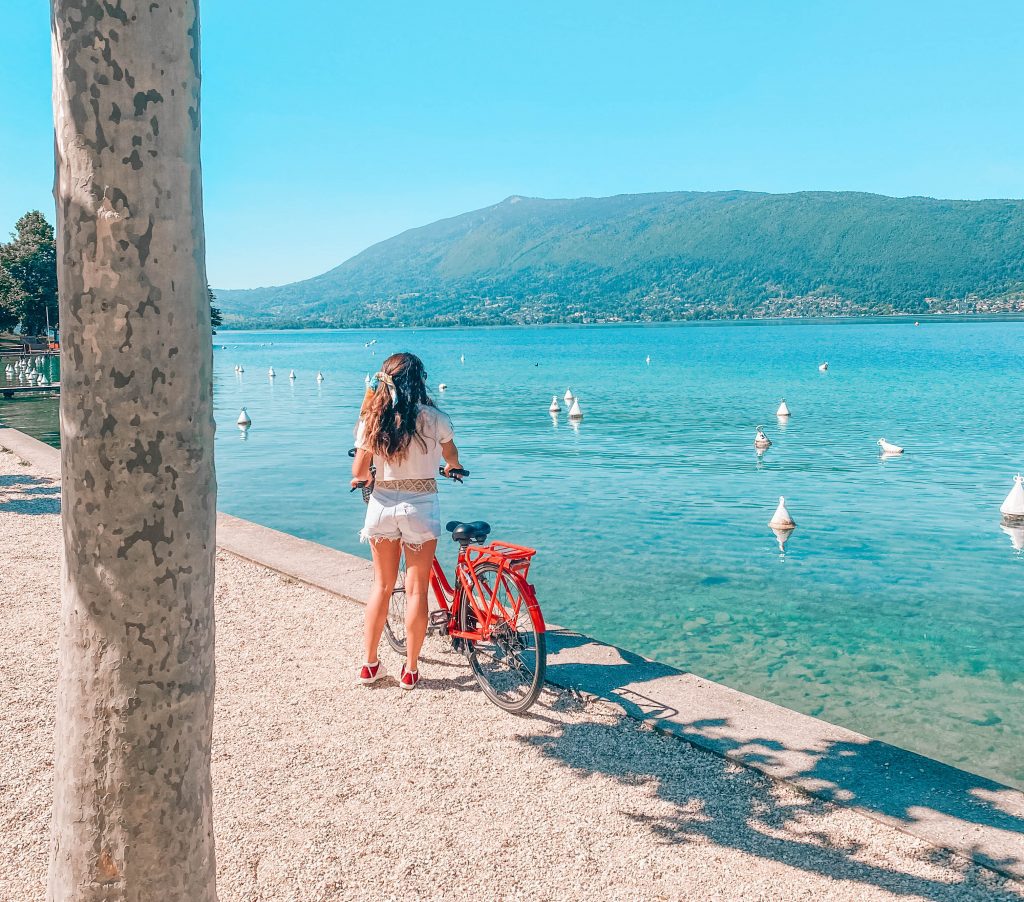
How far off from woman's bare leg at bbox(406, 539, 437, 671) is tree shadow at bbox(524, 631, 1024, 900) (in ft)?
3.92

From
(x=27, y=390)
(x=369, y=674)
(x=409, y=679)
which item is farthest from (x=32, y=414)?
(x=409, y=679)

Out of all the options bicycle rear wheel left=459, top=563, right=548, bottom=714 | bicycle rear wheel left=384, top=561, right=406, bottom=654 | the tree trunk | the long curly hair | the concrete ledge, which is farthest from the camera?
the concrete ledge

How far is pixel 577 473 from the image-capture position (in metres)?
21.3

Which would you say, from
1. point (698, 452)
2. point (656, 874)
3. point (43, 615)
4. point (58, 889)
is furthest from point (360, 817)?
point (698, 452)

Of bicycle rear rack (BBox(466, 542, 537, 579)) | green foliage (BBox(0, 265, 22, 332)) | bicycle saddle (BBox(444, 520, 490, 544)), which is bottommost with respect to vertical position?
bicycle rear rack (BBox(466, 542, 537, 579))

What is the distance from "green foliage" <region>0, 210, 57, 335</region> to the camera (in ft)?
269

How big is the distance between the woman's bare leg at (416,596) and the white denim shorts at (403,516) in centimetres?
11

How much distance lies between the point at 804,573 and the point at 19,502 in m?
11.3

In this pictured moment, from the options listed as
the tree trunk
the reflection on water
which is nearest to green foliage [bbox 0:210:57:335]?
the reflection on water

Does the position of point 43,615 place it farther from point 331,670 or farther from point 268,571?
point 331,670

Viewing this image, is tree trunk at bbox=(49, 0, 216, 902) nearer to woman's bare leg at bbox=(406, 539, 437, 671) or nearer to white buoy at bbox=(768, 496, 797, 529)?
woman's bare leg at bbox=(406, 539, 437, 671)

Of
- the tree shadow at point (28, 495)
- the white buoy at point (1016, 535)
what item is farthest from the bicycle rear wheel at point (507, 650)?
the white buoy at point (1016, 535)

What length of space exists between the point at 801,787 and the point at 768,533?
10465 millimetres

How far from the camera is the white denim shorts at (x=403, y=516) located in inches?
238
